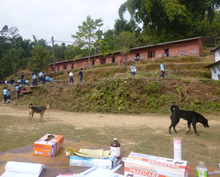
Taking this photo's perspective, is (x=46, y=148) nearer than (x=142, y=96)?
Yes

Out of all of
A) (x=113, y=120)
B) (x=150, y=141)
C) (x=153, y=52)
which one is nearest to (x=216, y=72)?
(x=153, y=52)

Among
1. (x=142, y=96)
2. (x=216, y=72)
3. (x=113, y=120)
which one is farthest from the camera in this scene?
(x=216, y=72)

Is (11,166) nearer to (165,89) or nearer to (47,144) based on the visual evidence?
(47,144)

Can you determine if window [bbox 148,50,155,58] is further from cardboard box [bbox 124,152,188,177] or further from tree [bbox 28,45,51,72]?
cardboard box [bbox 124,152,188,177]

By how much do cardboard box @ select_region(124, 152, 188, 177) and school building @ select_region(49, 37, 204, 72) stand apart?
27.1m

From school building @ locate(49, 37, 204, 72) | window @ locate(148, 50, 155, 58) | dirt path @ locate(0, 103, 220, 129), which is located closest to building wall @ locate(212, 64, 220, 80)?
school building @ locate(49, 37, 204, 72)

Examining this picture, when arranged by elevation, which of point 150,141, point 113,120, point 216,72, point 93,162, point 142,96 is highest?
point 216,72

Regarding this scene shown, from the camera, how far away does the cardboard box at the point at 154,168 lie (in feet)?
5.10

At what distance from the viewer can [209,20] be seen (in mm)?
35469

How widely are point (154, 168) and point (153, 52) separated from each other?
29.5m

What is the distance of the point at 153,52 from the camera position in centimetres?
2938

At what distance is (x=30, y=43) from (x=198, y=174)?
214 ft

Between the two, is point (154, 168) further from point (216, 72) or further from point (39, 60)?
point (39, 60)

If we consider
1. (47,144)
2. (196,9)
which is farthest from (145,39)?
(47,144)
